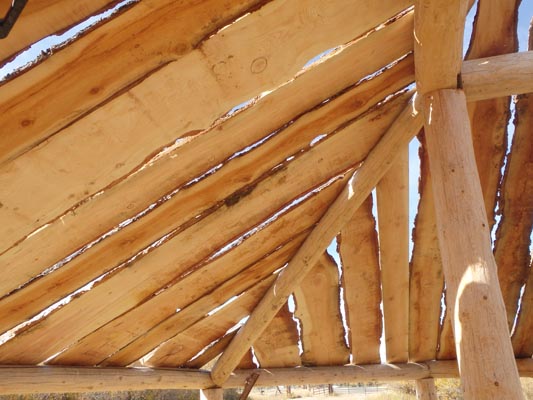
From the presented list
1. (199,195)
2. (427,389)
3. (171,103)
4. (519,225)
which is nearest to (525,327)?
(427,389)

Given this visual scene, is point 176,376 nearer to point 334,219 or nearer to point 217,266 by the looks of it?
point 217,266

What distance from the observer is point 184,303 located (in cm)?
355

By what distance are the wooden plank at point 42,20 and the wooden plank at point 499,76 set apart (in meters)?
1.76

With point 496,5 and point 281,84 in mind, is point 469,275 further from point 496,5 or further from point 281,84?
point 496,5

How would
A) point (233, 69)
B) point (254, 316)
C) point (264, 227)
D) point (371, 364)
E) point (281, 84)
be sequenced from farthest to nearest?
point (371, 364)
point (254, 316)
point (264, 227)
point (281, 84)
point (233, 69)

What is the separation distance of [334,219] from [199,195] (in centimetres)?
102

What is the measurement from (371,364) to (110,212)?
395 centimetres

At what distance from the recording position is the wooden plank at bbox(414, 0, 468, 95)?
1935mm

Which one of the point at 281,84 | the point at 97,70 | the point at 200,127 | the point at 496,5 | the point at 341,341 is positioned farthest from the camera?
the point at 341,341

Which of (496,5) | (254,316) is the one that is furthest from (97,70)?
(254,316)

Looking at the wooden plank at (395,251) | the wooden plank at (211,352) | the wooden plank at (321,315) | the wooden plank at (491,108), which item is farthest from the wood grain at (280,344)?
the wooden plank at (491,108)

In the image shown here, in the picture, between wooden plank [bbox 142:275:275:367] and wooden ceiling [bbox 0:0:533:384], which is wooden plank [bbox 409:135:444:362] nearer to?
wooden ceiling [bbox 0:0:533:384]

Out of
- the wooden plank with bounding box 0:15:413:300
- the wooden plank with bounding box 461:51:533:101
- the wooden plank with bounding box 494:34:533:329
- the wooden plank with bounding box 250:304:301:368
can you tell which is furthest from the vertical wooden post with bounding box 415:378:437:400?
the wooden plank with bounding box 0:15:413:300

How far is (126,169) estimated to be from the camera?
2.03 metres
